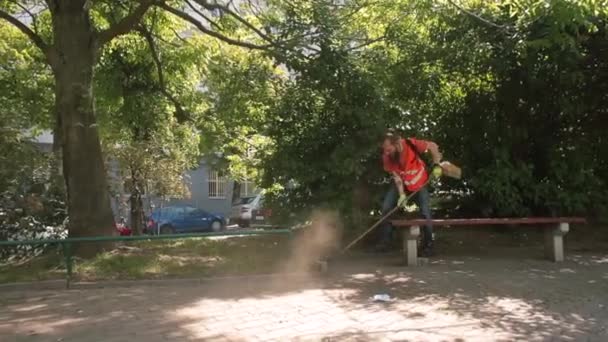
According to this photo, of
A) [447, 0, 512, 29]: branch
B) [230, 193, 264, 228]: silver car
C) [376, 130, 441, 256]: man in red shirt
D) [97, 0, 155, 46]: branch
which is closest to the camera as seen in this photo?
[376, 130, 441, 256]: man in red shirt

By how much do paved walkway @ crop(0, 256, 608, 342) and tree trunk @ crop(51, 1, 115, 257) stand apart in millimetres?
2117

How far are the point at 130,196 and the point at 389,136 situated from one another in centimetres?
1138

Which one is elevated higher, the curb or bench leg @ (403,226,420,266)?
bench leg @ (403,226,420,266)

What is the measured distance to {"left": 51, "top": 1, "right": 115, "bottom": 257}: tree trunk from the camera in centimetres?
977

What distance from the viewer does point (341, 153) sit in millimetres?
9438

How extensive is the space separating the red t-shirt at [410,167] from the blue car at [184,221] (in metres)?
17.8

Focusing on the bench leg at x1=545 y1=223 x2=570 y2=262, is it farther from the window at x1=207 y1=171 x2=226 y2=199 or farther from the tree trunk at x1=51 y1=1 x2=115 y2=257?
the window at x1=207 y1=171 x2=226 y2=199

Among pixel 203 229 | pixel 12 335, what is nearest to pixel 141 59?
pixel 12 335

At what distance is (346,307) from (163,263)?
3.26 m

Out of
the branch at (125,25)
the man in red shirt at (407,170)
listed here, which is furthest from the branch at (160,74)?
the man in red shirt at (407,170)

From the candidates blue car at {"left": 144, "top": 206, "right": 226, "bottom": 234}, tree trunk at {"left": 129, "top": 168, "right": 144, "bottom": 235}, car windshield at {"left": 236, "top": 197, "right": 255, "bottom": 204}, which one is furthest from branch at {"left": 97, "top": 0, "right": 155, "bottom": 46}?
car windshield at {"left": 236, "top": 197, "right": 255, "bottom": 204}

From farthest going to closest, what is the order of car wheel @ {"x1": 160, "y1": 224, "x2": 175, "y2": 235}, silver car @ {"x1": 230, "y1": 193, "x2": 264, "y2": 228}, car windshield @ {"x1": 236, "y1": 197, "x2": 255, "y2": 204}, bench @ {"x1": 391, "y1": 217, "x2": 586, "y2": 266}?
car windshield @ {"x1": 236, "y1": 197, "x2": 255, "y2": 204} < silver car @ {"x1": 230, "y1": 193, "x2": 264, "y2": 228} < car wheel @ {"x1": 160, "y1": 224, "x2": 175, "y2": 235} < bench @ {"x1": 391, "y1": 217, "x2": 586, "y2": 266}

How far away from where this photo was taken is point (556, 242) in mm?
9578

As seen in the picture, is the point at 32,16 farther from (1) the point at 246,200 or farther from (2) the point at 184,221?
(1) the point at 246,200
